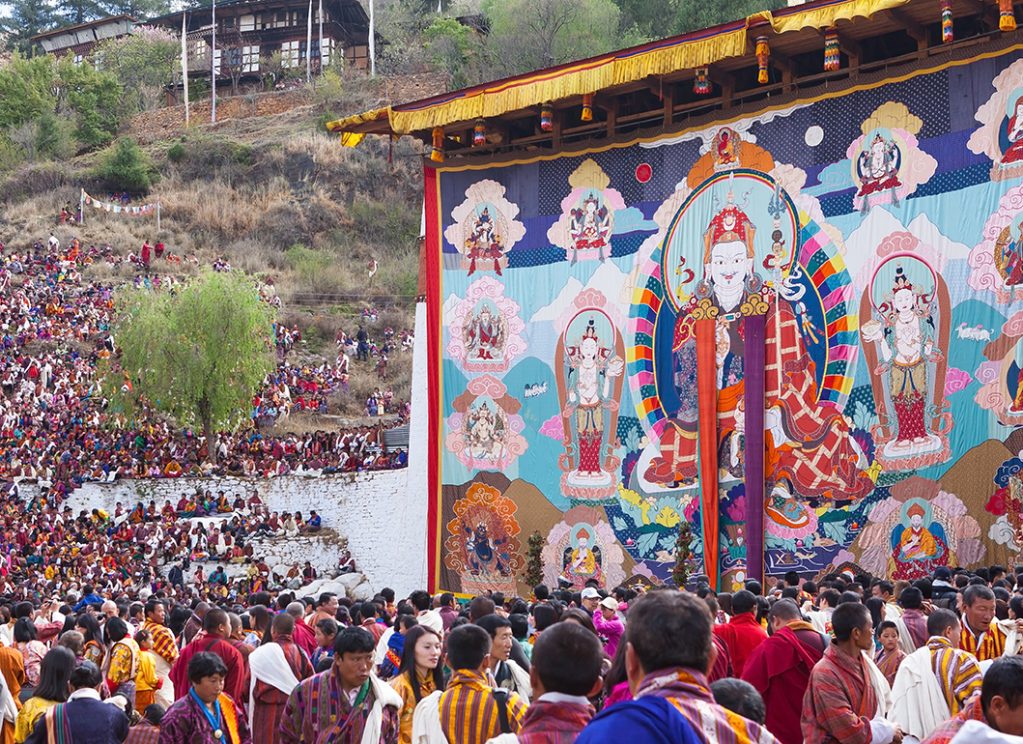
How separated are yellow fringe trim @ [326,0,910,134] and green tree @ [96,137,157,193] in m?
30.5

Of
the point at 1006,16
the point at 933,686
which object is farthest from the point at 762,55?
the point at 933,686

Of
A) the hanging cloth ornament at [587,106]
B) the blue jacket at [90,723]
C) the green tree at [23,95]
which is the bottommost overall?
the blue jacket at [90,723]

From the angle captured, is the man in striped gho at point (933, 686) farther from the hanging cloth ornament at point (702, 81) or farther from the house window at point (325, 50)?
the house window at point (325, 50)

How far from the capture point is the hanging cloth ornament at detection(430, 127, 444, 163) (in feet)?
68.6

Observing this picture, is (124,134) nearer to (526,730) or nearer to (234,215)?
(234,215)

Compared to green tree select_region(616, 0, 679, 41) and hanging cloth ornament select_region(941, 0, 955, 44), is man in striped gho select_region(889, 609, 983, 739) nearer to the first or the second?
hanging cloth ornament select_region(941, 0, 955, 44)

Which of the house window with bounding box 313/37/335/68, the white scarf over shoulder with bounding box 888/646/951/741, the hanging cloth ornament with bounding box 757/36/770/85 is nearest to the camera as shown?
the white scarf over shoulder with bounding box 888/646/951/741

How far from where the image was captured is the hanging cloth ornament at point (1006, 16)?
1513 centimetres

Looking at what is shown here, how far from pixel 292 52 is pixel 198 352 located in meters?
29.8

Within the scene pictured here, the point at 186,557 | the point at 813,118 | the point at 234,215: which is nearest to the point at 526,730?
the point at 813,118

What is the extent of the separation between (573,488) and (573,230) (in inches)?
140

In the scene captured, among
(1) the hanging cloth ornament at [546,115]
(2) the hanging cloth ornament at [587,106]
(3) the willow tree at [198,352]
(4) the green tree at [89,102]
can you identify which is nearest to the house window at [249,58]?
(4) the green tree at [89,102]

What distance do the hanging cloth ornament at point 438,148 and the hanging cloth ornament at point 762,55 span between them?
18.3 feet

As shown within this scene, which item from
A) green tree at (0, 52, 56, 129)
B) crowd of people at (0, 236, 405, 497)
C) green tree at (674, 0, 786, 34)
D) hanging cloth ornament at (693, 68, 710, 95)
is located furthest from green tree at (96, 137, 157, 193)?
hanging cloth ornament at (693, 68, 710, 95)
